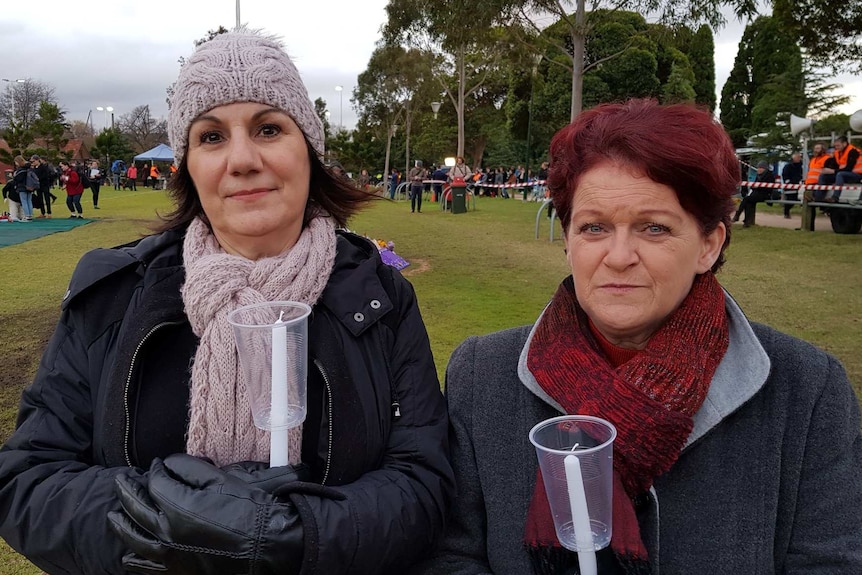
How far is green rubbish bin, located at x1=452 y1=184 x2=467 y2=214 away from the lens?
23016mm

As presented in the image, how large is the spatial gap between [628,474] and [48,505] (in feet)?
4.46

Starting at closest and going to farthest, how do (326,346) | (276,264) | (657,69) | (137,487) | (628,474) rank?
(137,487), (628,474), (326,346), (276,264), (657,69)

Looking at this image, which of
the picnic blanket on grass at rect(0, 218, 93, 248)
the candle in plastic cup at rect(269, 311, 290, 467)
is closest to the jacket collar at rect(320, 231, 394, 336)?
the candle in plastic cup at rect(269, 311, 290, 467)

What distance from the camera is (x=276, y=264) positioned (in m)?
1.93

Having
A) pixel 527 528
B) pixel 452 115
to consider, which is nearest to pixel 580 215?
pixel 527 528

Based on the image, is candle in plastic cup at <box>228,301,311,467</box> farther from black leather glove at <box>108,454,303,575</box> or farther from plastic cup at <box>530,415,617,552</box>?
plastic cup at <box>530,415,617,552</box>

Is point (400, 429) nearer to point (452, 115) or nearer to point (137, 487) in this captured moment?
point (137, 487)

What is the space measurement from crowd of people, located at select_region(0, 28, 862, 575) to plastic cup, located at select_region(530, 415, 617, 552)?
0.23 meters

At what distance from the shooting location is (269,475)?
5.01ft

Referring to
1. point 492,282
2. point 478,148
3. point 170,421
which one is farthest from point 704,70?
point 170,421

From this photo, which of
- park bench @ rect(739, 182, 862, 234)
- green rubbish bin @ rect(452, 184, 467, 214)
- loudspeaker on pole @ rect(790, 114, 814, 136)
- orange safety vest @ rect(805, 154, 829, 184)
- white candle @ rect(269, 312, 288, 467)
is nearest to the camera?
white candle @ rect(269, 312, 288, 467)

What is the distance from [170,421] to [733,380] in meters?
1.45

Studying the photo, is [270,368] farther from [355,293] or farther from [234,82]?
[234,82]

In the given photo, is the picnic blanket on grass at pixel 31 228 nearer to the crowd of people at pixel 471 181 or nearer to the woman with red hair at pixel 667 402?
the crowd of people at pixel 471 181
